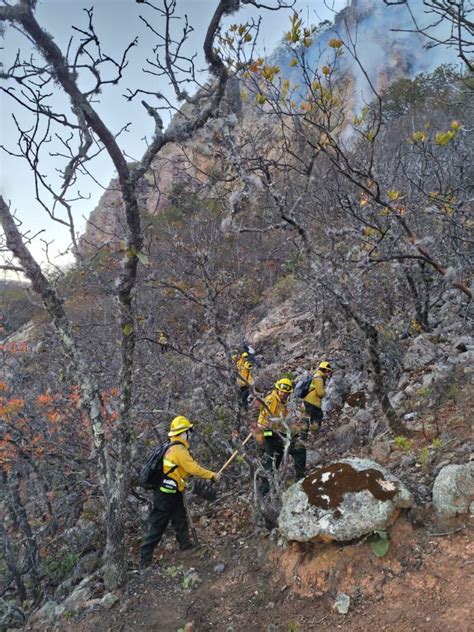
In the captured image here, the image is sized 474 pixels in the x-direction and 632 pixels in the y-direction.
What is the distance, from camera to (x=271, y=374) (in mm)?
10172

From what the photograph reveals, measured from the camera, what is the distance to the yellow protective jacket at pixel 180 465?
16.0 ft

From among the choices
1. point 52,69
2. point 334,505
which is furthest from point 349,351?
point 52,69

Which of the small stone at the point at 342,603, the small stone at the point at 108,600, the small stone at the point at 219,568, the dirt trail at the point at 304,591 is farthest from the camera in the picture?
the small stone at the point at 219,568

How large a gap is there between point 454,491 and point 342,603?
4.11 ft

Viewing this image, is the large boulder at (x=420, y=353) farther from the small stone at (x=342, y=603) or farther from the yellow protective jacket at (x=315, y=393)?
the small stone at (x=342, y=603)

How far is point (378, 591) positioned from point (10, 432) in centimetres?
563

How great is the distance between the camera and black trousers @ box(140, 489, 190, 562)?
493 cm

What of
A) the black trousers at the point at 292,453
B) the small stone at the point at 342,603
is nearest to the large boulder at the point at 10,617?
the black trousers at the point at 292,453

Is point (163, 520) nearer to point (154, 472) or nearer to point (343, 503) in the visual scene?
point (154, 472)

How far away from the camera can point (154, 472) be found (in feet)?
16.2

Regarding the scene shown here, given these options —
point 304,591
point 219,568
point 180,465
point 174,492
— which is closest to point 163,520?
point 174,492

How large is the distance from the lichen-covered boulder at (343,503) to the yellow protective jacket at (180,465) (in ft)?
3.79

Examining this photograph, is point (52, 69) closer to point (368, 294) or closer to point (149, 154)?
point (149, 154)

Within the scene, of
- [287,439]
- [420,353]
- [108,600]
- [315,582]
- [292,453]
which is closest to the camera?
[315,582]
